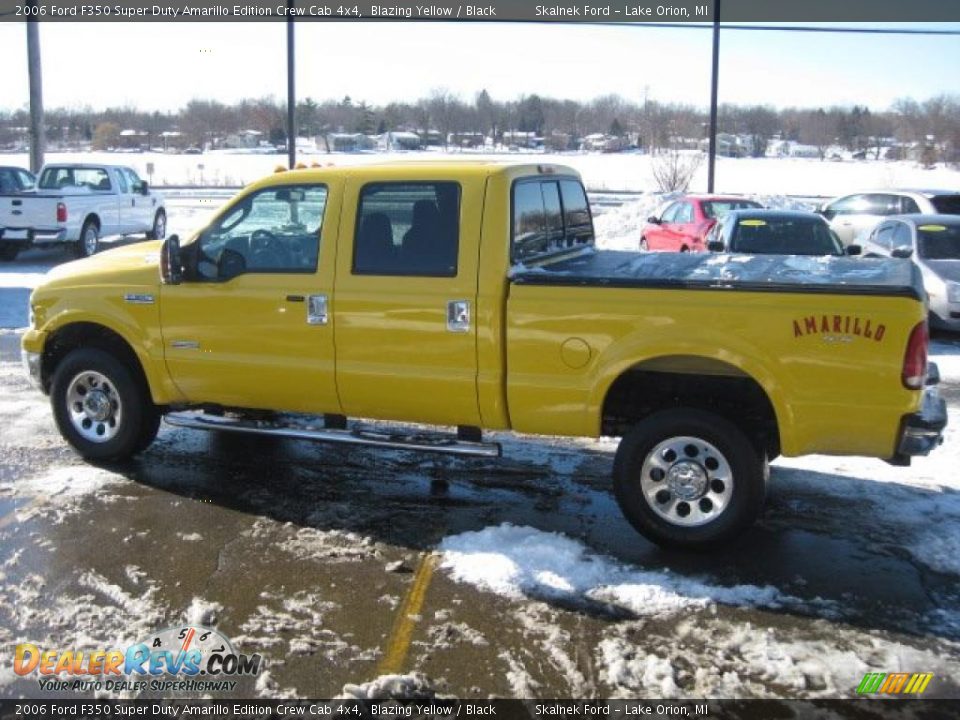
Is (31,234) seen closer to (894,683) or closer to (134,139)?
(894,683)

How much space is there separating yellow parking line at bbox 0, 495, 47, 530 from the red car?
12.0m

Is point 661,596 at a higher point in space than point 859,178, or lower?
lower

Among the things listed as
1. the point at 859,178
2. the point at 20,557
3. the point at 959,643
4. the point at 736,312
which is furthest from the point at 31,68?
the point at 859,178

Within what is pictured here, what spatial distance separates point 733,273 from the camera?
Answer: 225 inches

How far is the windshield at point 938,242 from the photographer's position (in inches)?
497

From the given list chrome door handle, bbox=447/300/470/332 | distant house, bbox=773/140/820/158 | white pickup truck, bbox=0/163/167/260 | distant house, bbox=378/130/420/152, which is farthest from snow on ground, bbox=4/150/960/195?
chrome door handle, bbox=447/300/470/332

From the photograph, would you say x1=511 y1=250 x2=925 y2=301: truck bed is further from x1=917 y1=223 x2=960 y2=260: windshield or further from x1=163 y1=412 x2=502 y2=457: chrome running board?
x1=917 y1=223 x2=960 y2=260: windshield

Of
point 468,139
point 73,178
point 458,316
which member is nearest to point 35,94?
point 73,178

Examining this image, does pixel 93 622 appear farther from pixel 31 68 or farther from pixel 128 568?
pixel 31 68

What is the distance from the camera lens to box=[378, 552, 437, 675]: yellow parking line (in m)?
4.16

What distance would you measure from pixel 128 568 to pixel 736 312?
3467 millimetres

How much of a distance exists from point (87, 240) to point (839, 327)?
57.7 ft

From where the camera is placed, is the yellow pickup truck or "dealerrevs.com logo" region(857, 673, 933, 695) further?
the yellow pickup truck

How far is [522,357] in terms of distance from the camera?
17.9 ft
